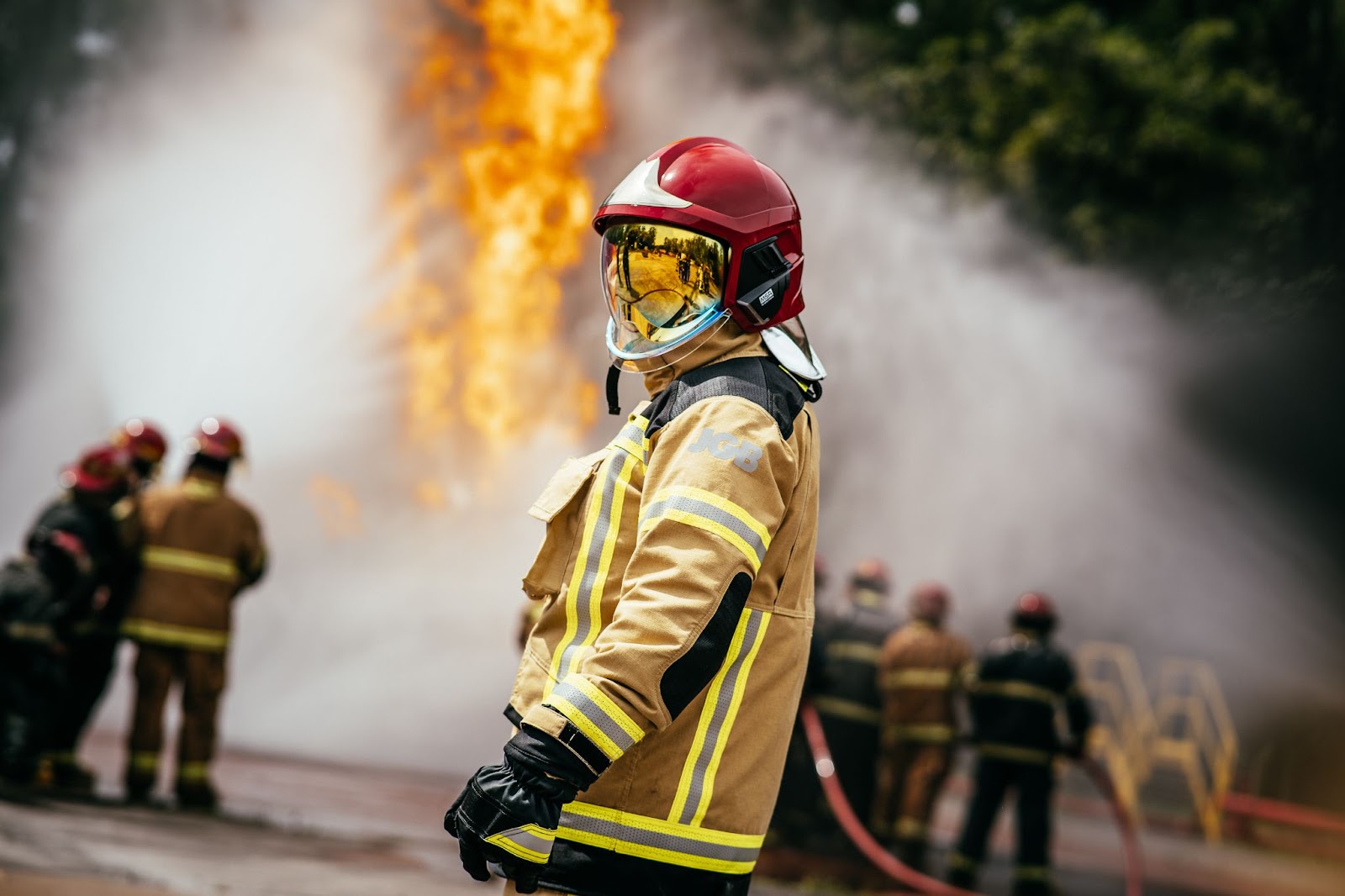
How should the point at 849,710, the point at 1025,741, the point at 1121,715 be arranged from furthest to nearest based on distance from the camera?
the point at 1121,715
the point at 849,710
the point at 1025,741

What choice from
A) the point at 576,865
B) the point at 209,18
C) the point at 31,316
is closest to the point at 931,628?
the point at 576,865

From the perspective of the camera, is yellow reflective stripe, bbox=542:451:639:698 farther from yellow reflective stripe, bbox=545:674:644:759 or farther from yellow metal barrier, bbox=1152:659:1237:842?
yellow metal barrier, bbox=1152:659:1237:842

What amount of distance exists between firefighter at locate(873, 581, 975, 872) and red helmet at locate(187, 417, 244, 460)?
4181mm

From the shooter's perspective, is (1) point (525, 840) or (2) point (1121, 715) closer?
(1) point (525, 840)

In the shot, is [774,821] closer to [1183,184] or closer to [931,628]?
[931,628]

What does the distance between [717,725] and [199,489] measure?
568 centimetres

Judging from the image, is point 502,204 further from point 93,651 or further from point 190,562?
point 93,651

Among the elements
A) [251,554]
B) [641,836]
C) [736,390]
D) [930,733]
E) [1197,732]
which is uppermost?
[736,390]

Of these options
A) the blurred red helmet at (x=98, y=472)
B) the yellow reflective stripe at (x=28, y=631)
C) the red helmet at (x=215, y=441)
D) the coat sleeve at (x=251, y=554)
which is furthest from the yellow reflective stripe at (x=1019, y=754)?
the yellow reflective stripe at (x=28, y=631)

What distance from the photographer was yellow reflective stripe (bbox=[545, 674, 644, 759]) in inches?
83.7

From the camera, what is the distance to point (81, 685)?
7527 millimetres

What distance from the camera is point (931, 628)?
9.12m

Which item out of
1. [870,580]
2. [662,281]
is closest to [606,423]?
[870,580]

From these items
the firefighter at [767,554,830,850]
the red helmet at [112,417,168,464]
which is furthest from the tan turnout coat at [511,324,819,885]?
the firefighter at [767,554,830,850]
